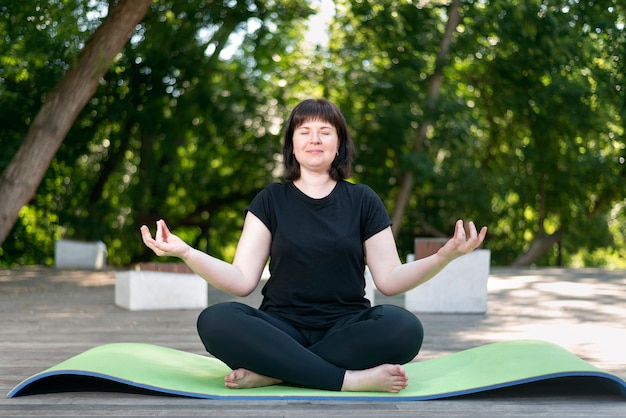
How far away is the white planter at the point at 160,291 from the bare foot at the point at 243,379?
3.51 metres

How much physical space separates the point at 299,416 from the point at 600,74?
9.95 meters

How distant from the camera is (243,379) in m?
3.19

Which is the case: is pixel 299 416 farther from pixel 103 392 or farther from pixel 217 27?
pixel 217 27

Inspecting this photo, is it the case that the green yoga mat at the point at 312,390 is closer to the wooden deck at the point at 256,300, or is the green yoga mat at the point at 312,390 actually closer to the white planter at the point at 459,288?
the wooden deck at the point at 256,300

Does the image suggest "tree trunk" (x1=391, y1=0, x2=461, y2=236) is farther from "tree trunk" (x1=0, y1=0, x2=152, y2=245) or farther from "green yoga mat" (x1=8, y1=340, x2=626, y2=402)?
"green yoga mat" (x1=8, y1=340, x2=626, y2=402)

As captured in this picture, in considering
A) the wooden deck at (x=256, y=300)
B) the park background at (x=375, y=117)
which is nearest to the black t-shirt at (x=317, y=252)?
the wooden deck at (x=256, y=300)

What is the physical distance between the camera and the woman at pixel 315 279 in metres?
3.15

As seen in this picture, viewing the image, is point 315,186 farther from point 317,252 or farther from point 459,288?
point 459,288

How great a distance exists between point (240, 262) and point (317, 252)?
0.30 meters

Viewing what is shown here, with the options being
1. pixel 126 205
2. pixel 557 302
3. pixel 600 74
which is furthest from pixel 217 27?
pixel 557 302

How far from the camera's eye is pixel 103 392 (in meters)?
3.20

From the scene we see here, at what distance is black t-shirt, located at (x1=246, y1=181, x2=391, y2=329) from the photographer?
3.31 m

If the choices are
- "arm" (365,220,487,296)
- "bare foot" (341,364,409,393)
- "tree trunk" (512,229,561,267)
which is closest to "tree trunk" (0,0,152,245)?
"arm" (365,220,487,296)

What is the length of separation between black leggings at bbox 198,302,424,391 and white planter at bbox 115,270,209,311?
348cm
